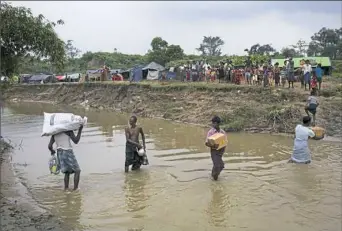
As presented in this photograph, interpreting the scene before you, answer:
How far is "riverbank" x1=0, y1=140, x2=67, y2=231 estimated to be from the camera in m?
6.63

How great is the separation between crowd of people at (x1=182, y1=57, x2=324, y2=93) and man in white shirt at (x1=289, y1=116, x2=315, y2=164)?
10256mm

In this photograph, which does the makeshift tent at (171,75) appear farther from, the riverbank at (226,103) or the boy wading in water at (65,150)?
the boy wading in water at (65,150)

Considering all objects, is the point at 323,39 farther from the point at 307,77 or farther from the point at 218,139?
the point at 218,139

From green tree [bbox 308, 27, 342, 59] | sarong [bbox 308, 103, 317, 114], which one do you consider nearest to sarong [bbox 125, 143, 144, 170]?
sarong [bbox 308, 103, 317, 114]

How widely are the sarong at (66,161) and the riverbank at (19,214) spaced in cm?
94

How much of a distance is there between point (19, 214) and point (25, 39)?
14.1 ft

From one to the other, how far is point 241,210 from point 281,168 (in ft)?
11.7

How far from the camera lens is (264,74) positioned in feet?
74.7

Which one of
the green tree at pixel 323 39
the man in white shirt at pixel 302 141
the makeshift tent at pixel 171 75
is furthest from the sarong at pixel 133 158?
the green tree at pixel 323 39

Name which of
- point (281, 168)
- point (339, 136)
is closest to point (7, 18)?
point (281, 168)

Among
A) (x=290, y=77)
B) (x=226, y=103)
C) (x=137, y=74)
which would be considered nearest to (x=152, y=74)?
(x=137, y=74)

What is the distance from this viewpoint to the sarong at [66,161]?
8570mm

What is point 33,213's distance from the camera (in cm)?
757

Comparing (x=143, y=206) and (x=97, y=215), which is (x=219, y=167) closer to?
(x=143, y=206)
